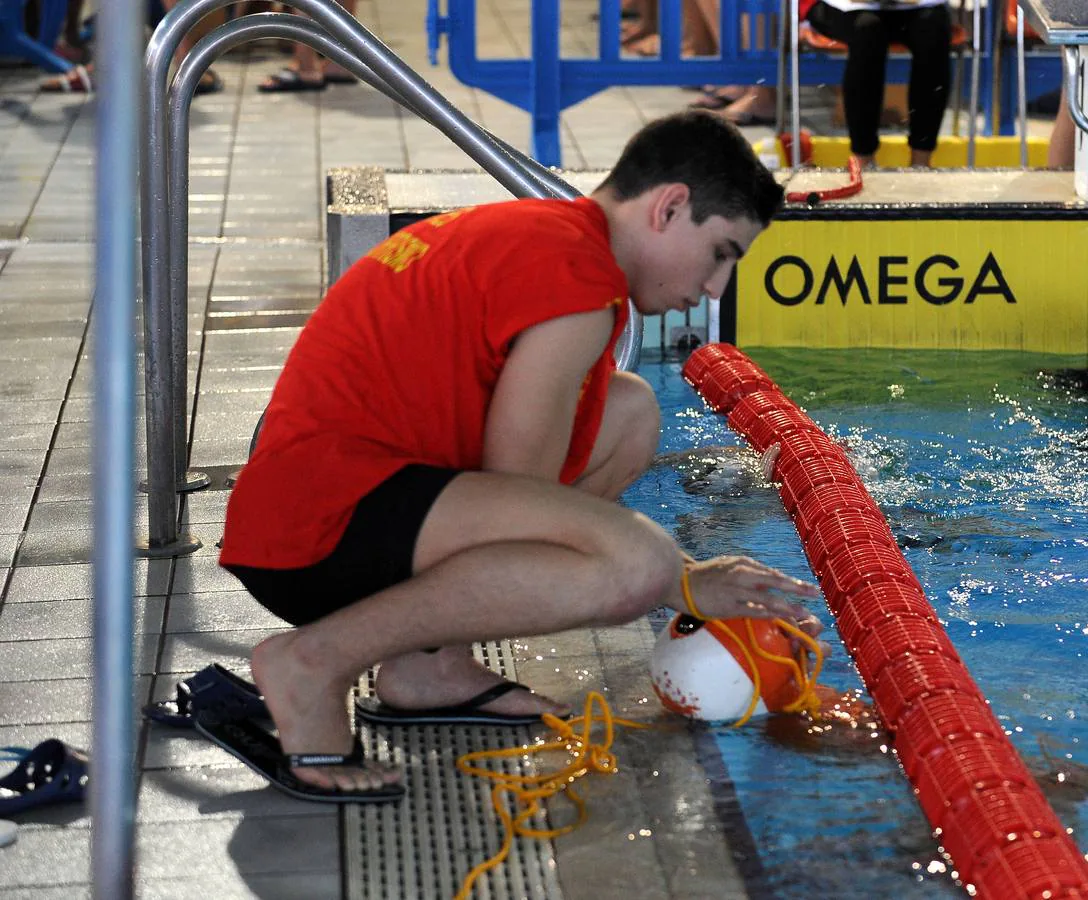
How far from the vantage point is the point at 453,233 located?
2.71 metres

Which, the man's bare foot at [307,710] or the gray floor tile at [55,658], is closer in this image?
the man's bare foot at [307,710]

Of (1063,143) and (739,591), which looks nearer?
(739,591)

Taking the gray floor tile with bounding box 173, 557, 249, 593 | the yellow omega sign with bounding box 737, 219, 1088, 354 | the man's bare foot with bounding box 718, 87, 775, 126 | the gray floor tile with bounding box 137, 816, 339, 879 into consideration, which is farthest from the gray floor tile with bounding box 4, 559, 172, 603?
the man's bare foot with bounding box 718, 87, 775, 126

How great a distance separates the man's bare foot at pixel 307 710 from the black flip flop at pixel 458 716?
24 cm

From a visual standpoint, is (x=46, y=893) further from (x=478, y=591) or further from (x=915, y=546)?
(x=915, y=546)

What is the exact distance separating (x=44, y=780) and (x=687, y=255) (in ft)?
4.37

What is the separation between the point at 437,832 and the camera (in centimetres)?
257

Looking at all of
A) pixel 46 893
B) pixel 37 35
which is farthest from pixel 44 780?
pixel 37 35

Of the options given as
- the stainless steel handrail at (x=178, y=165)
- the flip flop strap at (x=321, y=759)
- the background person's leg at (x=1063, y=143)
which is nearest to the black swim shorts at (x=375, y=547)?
the flip flop strap at (x=321, y=759)

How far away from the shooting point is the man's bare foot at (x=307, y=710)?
2635 mm

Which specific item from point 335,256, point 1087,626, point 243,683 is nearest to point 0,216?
point 335,256

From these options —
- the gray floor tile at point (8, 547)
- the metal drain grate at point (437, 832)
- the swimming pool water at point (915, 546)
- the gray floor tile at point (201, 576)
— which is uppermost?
the gray floor tile at point (8, 547)

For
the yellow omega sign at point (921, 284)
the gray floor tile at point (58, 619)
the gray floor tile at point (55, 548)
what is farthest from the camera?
the yellow omega sign at point (921, 284)

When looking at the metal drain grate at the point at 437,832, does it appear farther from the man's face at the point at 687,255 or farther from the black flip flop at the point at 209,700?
the man's face at the point at 687,255
